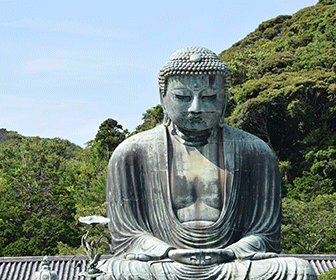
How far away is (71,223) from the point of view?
27.6 metres

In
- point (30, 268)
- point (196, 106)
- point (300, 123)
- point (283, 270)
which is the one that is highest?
point (300, 123)

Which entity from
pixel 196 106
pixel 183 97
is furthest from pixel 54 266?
pixel 196 106

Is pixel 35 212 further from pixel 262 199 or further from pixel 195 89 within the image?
pixel 195 89

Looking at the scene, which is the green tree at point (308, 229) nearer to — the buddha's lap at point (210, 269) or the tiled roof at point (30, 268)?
the tiled roof at point (30, 268)

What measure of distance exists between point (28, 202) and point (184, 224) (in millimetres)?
21147

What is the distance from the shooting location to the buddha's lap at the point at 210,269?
724 centimetres

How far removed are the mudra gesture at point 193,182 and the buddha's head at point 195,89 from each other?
0.01 meters

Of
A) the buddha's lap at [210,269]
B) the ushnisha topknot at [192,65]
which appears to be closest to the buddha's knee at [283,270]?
the buddha's lap at [210,269]

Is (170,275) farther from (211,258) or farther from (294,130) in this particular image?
(294,130)

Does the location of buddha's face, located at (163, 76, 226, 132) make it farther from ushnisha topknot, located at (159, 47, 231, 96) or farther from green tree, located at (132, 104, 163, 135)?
green tree, located at (132, 104, 163, 135)

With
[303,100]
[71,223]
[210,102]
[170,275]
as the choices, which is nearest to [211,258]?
[170,275]

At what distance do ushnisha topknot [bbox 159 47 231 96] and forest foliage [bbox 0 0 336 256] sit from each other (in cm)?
1518

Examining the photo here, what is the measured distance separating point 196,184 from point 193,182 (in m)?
0.04

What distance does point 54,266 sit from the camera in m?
17.4
